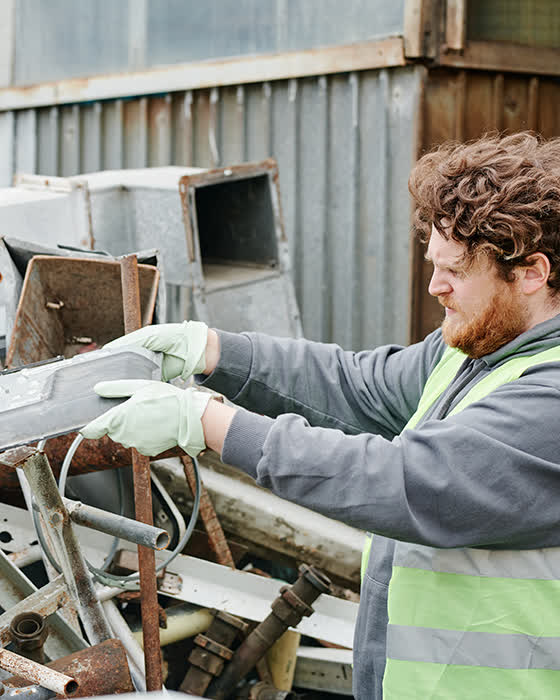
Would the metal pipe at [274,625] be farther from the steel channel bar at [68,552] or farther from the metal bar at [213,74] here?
the metal bar at [213,74]

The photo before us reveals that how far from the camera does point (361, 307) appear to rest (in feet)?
15.4

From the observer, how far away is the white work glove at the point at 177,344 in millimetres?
2084

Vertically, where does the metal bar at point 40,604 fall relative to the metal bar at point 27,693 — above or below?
below

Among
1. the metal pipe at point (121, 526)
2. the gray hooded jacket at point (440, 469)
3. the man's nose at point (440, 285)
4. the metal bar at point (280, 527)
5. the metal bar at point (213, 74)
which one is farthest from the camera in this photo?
the metal bar at point (213, 74)

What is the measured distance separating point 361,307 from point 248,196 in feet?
2.99

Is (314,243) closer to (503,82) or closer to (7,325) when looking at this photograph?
(503,82)

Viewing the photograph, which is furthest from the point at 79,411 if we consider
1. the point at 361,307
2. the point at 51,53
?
the point at 51,53

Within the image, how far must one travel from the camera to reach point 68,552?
227cm

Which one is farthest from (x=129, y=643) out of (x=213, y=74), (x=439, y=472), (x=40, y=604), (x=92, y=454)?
(x=213, y=74)

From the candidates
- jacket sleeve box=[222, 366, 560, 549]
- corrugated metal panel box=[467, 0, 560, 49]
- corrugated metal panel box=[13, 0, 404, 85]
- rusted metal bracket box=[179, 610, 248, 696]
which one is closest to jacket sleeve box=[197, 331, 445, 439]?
jacket sleeve box=[222, 366, 560, 549]

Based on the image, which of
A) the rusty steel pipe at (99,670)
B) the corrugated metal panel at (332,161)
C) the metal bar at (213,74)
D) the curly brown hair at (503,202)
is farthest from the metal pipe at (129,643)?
the metal bar at (213,74)

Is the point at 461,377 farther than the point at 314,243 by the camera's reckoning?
No

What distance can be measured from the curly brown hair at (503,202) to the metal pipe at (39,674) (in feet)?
3.94

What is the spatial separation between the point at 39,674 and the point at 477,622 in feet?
3.02
